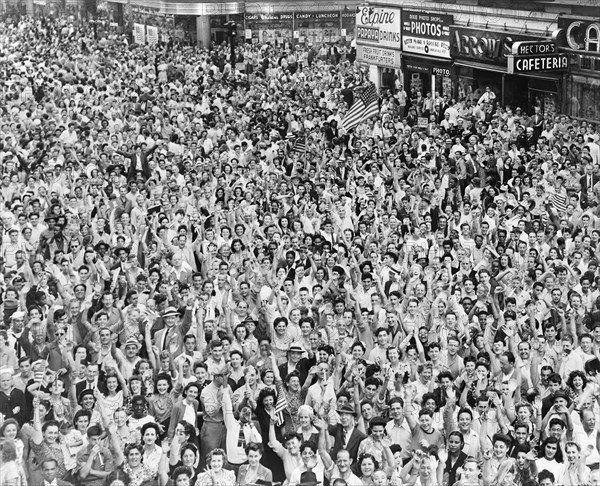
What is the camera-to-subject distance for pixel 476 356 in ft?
40.5

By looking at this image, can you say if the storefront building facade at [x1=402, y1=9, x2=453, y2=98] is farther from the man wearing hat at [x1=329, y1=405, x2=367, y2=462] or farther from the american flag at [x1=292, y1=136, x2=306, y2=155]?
the man wearing hat at [x1=329, y1=405, x2=367, y2=462]

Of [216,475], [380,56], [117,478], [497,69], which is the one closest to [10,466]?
[117,478]

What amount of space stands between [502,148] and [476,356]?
12.0m

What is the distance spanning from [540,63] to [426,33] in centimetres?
655

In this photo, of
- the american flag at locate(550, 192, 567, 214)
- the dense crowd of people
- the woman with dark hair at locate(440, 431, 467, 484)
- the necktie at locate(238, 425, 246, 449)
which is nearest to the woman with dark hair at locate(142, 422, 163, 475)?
the dense crowd of people

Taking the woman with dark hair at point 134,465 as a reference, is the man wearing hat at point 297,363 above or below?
below

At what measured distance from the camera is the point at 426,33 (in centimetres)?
3444

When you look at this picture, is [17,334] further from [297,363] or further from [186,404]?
[297,363]

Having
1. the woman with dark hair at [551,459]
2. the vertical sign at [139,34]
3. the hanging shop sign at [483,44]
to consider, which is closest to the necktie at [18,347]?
the woman with dark hair at [551,459]

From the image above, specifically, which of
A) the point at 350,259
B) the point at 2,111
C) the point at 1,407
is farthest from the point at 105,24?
the point at 1,407

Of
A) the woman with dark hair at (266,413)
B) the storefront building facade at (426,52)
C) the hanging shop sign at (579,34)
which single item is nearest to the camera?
the woman with dark hair at (266,413)

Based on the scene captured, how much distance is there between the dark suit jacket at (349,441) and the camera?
10561 millimetres

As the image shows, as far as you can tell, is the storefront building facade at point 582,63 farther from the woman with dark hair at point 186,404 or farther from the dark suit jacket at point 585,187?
the woman with dark hair at point 186,404

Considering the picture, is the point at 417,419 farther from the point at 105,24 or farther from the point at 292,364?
the point at 105,24
